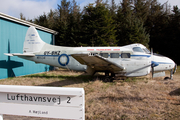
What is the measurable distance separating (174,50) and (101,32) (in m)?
14.3

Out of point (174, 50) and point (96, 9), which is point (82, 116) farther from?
point (174, 50)

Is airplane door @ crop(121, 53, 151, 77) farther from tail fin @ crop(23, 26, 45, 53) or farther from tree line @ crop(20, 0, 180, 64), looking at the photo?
tree line @ crop(20, 0, 180, 64)

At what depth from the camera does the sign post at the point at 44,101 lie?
2354 millimetres

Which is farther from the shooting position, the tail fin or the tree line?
the tree line

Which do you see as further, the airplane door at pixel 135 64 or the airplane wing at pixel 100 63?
the airplane door at pixel 135 64

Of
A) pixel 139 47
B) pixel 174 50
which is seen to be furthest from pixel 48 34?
pixel 174 50

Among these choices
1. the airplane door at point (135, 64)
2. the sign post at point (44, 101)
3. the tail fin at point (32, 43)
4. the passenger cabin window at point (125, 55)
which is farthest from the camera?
the tail fin at point (32, 43)

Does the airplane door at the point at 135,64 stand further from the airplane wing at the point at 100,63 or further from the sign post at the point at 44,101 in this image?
the sign post at the point at 44,101

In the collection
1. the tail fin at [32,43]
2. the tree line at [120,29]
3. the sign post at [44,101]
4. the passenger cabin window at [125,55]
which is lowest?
the sign post at [44,101]

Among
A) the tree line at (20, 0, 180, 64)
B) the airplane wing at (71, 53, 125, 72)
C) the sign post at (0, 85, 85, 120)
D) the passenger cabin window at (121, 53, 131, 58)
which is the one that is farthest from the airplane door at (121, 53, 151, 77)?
the tree line at (20, 0, 180, 64)

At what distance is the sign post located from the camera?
2.35 m

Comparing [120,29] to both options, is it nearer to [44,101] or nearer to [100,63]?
[100,63]

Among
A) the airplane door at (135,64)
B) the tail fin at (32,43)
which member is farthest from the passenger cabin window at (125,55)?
the tail fin at (32,43)

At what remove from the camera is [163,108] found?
4512mm
